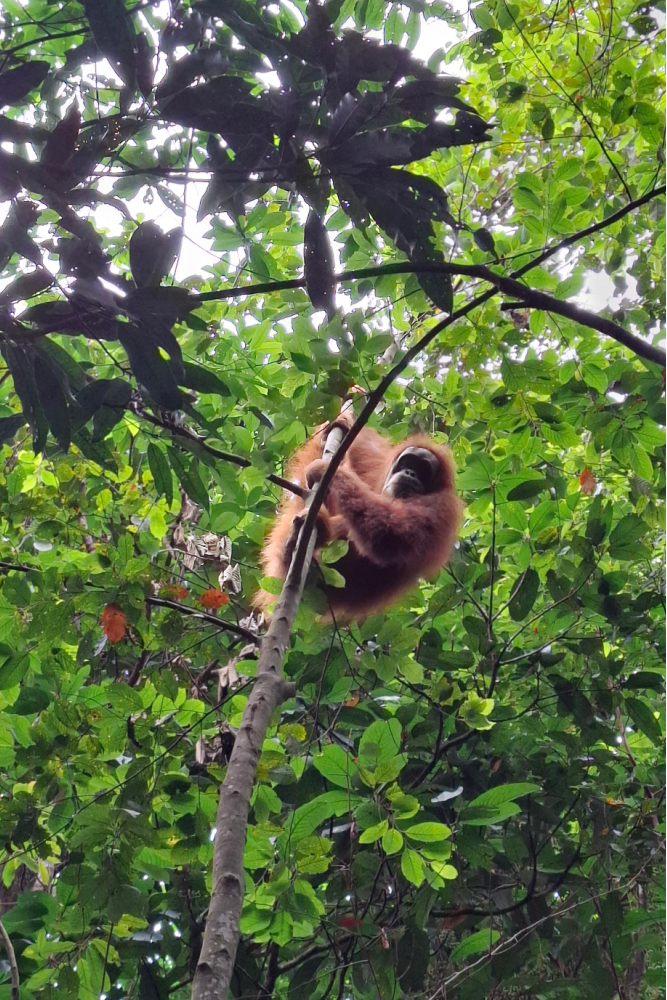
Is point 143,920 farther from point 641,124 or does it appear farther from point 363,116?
point 641,124

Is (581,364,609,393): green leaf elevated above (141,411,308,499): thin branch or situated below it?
below

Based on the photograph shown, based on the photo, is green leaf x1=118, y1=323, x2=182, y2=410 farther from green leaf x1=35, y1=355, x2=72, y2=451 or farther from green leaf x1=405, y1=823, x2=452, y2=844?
green leaf x1=405, y1=823, x2=452, y2=844

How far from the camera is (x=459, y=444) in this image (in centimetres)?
290

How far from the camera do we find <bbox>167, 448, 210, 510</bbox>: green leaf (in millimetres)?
2033

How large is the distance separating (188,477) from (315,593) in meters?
0.48

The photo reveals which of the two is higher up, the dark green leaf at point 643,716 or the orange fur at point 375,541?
the orange fur at point 375,541

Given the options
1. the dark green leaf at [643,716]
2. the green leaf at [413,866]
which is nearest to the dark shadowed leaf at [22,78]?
the green leaf at [413,866]

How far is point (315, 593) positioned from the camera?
2.27 metres

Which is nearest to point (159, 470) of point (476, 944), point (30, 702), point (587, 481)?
point (30, 702)

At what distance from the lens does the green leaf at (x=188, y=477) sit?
6.67 ft

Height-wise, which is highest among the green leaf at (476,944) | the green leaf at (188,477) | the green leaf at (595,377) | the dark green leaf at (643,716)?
the green leaf at (188,477)

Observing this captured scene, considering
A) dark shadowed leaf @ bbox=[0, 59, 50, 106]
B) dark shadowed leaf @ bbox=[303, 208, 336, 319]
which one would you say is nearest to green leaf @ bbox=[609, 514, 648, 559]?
dark shadowed leaf @ bbox=[303, 208, 336, 319]

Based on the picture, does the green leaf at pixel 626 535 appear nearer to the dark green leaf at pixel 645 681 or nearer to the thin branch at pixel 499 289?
the dark green leaf at pixel 645 681

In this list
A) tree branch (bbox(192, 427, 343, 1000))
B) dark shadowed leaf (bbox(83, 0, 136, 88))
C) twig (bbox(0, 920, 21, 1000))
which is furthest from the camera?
twig (bbox(0, 920, 21, 1000))
